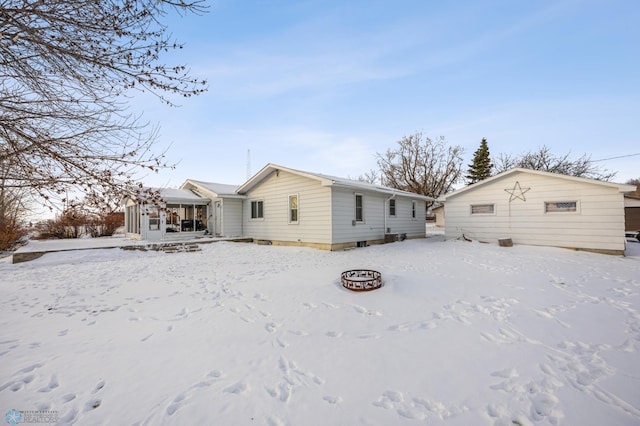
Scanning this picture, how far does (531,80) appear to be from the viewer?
12.4 metres

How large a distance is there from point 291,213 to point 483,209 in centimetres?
967

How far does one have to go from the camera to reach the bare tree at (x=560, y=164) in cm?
2431

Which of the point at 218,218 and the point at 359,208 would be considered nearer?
the point at 359,208

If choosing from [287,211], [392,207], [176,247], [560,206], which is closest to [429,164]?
[392,207]

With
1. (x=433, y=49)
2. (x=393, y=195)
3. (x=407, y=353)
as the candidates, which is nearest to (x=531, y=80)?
(x=433, y=49)

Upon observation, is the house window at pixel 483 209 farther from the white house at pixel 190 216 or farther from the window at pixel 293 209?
the white house at pixel 190 216

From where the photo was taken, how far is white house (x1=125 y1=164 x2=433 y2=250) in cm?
1227

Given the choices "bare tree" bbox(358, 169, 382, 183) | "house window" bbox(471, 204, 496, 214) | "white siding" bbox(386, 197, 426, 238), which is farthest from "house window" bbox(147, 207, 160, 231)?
"bare tree" bbox(358, 169, 382, 183)

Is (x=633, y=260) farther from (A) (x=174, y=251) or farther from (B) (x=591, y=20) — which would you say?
(A) (x=174, y=251)

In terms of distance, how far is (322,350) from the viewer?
330 centimetres

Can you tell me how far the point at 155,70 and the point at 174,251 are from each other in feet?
35.0

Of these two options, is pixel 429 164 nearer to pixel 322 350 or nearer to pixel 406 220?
pixel 406 220

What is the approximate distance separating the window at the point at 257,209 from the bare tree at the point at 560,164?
82.4ft

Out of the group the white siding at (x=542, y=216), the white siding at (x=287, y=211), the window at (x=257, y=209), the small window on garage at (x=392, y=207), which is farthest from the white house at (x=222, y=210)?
the white siding at (x=542, y=216)
